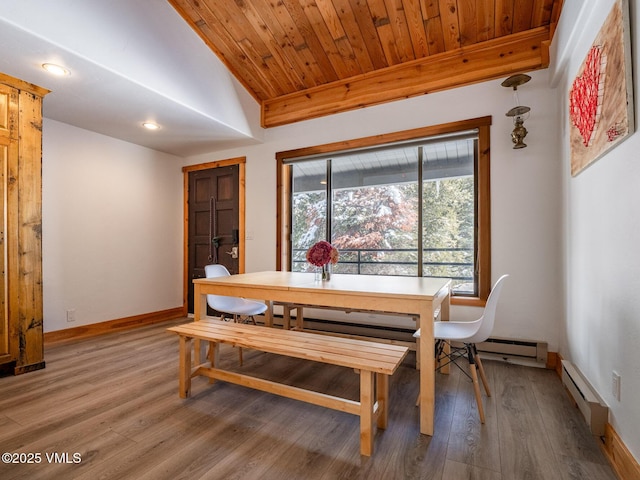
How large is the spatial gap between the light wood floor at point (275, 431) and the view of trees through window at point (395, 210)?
1280 millimetres

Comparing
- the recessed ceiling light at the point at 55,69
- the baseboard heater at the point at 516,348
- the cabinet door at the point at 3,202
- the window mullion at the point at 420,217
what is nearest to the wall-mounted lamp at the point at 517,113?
the window mullion at the point at 420,217

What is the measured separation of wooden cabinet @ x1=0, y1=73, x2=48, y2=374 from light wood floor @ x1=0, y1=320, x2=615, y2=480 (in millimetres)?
285

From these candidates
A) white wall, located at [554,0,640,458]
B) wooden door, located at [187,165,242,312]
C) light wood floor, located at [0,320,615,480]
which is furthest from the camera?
wooden door, located at [187,165,242,312]

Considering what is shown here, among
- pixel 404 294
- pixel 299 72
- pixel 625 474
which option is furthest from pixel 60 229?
pixel 625 474

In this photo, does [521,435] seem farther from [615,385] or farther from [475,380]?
[615,385]

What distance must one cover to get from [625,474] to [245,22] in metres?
4.22

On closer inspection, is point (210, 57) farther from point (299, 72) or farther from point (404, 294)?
point (404, 294)

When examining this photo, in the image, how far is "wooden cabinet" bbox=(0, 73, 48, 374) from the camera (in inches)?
102

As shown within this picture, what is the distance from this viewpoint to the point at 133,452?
161 centimetres

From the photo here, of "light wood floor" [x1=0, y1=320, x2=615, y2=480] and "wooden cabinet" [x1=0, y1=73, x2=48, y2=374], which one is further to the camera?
"wooden cabinet" [x1=0, y1=73, x2=48, y2=374]

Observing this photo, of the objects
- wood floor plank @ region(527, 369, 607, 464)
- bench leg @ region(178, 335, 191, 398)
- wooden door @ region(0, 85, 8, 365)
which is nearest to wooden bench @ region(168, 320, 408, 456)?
bench leg @ region(178, 335, 191, 398)

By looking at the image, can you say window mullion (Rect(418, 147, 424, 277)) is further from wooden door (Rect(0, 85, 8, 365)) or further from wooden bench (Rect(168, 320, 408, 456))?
wooden door (Rect(0, 85, 8, 365))

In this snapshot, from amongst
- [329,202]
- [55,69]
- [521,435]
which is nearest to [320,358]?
[521,435]

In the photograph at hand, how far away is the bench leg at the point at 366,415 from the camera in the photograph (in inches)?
62.5
